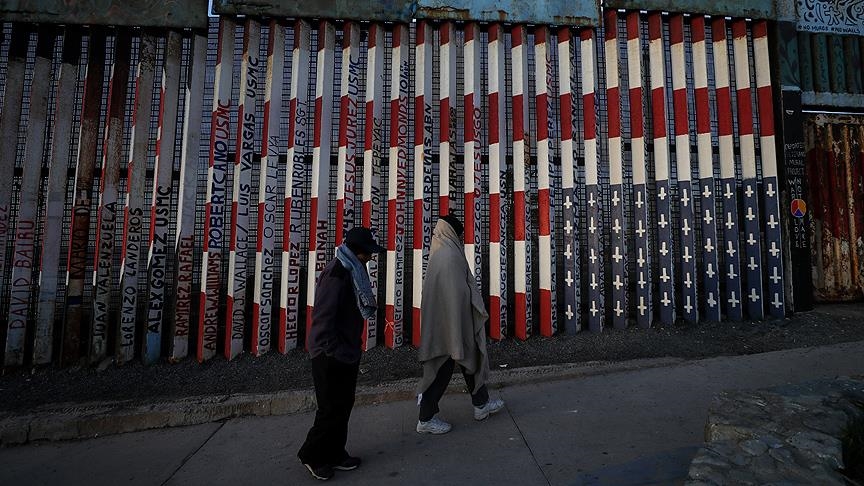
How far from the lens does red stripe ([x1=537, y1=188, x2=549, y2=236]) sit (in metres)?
4.97

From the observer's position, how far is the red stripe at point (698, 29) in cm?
535

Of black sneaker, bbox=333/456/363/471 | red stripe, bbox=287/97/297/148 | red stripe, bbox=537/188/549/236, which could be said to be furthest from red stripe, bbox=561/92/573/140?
black sneaker, bbox=333/456/363/471

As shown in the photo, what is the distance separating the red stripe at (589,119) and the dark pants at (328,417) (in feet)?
12.6

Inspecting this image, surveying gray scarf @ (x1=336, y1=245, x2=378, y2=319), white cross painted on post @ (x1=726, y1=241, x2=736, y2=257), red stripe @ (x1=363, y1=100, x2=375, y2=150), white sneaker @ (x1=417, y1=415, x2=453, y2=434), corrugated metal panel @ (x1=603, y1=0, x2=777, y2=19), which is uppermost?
corrugated metal panel @ (x1=603, y1=0, x2=777, y2=19)

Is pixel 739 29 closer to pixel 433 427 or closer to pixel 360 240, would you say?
pixel 360 240

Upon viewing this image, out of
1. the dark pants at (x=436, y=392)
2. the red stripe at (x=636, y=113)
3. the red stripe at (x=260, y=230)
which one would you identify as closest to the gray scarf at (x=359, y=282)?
the dark pants at (x=436, y=392)

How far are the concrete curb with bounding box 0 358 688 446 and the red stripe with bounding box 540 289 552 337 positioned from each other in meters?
0.91

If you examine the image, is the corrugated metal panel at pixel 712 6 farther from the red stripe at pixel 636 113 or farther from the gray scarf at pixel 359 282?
the gray scarf at pixel 359 282

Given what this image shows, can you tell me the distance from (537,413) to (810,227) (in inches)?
177

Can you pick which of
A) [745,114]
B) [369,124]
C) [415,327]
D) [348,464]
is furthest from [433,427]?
[745,114]

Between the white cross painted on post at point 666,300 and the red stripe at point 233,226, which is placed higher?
the red stripe at point 233,226

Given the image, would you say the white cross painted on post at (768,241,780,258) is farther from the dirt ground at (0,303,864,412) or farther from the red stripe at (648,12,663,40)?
the red stripe at (648,12,663,40)

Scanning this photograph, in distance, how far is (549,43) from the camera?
527 cm

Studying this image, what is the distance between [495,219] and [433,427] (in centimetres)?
251
